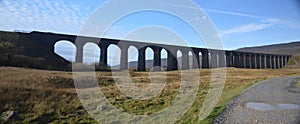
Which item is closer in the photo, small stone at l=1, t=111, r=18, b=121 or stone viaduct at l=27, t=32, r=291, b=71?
small stone at l=1, t=111, r=18, b=121

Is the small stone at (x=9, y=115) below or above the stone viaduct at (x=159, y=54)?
below

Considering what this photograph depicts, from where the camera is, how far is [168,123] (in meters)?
5.98

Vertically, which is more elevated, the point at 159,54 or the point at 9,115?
the point at 159,54

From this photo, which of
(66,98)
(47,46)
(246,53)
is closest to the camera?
(66,98)

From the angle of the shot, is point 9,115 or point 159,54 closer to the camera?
point 9,115

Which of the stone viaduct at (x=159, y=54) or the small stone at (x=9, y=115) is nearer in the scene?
the small stone at (x=9, y=115)

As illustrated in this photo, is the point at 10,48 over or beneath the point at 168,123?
over

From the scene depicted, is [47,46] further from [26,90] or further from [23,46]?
[26,90]

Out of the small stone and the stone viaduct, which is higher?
the stone viaduct

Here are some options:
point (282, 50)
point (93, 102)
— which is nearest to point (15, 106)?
point (93, 102)

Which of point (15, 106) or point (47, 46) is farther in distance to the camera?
point (47, 46)

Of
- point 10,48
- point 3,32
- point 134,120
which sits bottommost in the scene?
point 134,120

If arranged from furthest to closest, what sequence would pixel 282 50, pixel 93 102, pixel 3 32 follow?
pixel 282 50
pixel 3 32
pixel 93 102

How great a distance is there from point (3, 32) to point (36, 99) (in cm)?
3775
